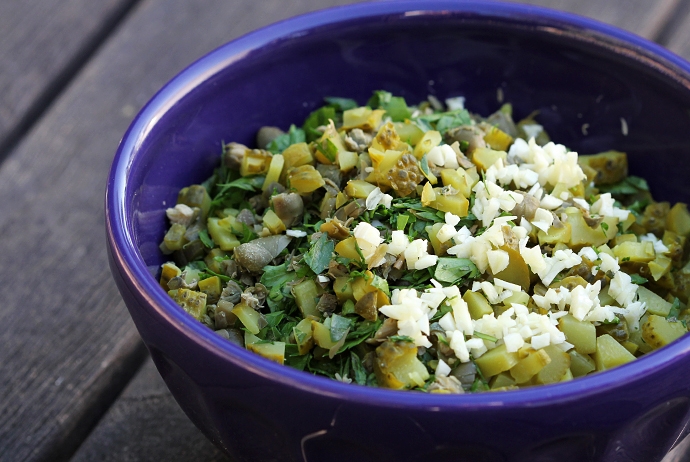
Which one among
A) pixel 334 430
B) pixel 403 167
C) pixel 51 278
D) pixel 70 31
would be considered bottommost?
pixel 51 278

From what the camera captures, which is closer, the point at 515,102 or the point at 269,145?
the point at 269,145

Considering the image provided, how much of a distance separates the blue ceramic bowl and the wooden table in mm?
329

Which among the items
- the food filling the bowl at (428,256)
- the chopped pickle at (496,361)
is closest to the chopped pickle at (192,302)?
the food filling the bowl at (428,256)

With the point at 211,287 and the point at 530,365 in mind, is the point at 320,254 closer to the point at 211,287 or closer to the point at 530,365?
the point at 211,287

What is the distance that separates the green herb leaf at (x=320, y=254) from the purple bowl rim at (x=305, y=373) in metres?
0.25

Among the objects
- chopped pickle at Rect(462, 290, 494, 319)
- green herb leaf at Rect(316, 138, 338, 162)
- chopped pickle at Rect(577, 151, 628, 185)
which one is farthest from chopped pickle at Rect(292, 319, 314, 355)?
chopped pickle at Rect(577, 151, 628, 185)

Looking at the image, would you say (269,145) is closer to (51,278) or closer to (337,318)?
(337,318)

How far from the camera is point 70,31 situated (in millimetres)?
2129

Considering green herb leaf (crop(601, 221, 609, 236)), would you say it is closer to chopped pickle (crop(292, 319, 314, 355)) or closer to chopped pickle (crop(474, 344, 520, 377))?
chopped pickle (crop(474, 344, 520, 377))

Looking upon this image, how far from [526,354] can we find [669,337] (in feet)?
0.77

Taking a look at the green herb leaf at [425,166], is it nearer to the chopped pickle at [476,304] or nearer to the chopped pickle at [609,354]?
the chopped pickle at [476,304]

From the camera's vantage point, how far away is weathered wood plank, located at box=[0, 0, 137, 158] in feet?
6.52

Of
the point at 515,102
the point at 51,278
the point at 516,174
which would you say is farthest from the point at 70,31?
the point at 516,174

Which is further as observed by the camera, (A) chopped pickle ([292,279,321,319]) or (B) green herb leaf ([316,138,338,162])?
(B) green herb leaf ([316,138,338,162])
